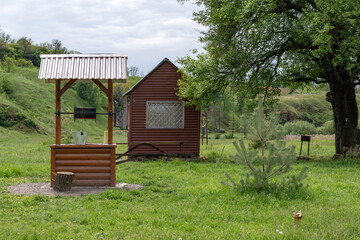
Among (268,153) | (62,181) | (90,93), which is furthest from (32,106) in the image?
(268,153)

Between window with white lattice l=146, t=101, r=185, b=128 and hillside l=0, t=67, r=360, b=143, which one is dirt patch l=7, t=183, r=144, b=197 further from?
hillside l=0, t=67, r=360, b=143

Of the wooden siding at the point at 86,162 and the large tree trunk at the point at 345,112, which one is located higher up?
the large tree trunk at the point at 345,112

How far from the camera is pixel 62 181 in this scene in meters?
8.87

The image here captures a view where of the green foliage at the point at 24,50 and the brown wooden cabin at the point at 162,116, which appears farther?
the green foliage at the point at 24,50

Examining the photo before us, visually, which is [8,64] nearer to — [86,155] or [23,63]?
[23,63]

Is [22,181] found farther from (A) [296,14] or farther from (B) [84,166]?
(A) [296,14]

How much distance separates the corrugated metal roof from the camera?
9.59 meters

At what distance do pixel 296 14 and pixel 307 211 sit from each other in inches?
460

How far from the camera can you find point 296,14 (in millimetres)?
15961

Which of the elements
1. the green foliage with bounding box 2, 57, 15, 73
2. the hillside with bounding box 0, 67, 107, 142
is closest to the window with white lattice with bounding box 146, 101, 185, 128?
the hillside with bounding box 0, 67, 107, 142

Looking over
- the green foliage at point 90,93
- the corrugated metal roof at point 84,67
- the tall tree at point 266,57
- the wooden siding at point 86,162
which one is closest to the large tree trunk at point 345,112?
the tall tree at point 266,57

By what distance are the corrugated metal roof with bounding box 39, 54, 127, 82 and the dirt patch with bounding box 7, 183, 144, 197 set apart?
274cm

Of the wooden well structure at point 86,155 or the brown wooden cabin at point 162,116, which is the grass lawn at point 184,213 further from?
the brown wooden cabin at point 162,116

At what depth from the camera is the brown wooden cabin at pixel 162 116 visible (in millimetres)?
16750
